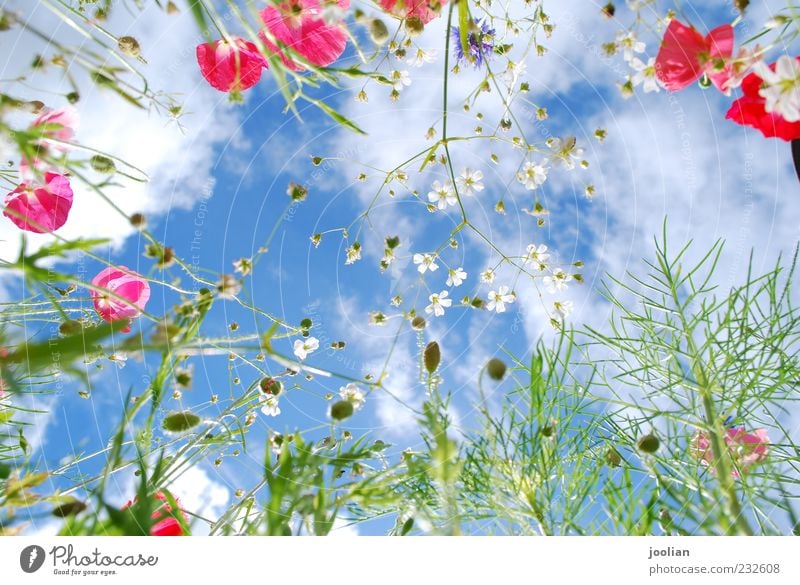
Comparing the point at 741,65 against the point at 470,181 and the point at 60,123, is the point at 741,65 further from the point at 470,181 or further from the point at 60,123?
the point at 60,123

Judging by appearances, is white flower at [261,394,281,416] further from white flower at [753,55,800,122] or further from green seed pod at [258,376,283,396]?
white flower at [753,55,800,122]

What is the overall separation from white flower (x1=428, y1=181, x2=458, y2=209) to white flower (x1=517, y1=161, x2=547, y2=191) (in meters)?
0.08

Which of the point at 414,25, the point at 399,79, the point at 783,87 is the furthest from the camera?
the point at 399,79

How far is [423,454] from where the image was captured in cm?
44

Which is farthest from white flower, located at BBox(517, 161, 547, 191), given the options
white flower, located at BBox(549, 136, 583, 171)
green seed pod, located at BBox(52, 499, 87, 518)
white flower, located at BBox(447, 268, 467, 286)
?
green seed pod, located at BBox(52, 499, 87, 518)

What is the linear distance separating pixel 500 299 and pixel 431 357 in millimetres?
196

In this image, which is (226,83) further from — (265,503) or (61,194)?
(265,503)

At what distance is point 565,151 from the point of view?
555 millimetres

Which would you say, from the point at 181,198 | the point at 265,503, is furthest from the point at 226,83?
the point at 265,503

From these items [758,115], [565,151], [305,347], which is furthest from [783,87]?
[305,347]

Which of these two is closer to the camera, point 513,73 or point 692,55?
point 692,55

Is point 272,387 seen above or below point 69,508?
above

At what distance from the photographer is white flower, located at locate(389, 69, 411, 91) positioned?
0.56 metres
